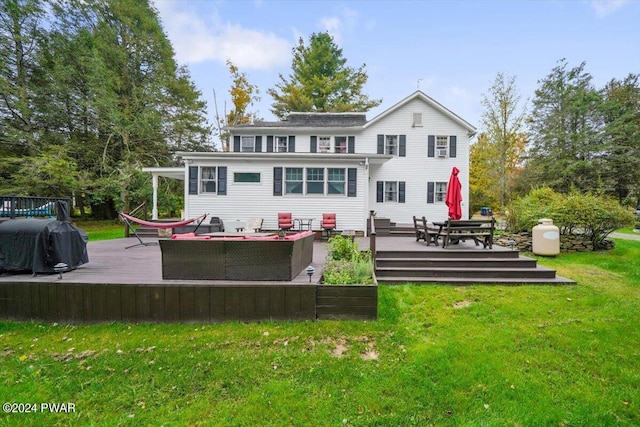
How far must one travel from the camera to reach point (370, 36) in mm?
14883

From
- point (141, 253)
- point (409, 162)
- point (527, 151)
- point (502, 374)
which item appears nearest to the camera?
point (502, 374)

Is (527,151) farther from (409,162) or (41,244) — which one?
(41,244)

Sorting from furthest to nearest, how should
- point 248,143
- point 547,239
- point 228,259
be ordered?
1. point 248,143
2. point 547,239
3. point 228,259

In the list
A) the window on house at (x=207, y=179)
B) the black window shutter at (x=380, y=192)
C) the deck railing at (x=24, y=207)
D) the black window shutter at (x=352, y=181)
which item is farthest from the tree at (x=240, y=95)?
the deck railing at (x=24, y=207)

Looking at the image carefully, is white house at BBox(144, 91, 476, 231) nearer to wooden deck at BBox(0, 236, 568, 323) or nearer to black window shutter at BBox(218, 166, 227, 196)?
black window shutter at BBox(218, 166, 227, 196)

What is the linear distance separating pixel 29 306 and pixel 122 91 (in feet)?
66.8

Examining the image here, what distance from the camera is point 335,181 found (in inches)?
457

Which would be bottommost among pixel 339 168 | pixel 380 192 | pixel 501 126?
pixel 380 192

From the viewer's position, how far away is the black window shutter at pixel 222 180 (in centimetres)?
1177

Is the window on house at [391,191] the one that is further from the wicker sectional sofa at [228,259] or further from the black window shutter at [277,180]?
the wicker sectional sofa at [228,259]

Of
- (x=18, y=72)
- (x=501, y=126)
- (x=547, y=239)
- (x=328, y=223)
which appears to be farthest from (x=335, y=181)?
(x=18, y=72)

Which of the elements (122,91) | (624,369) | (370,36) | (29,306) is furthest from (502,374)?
(122,91)

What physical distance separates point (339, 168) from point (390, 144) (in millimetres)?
4823

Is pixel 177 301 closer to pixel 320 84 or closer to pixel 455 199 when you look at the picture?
pixel 455 199
